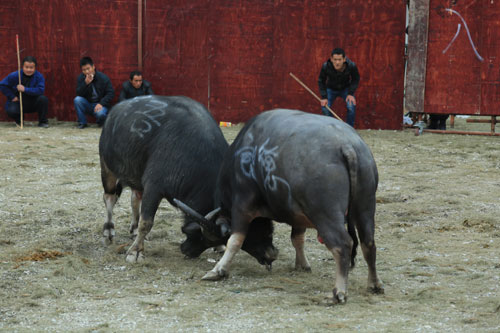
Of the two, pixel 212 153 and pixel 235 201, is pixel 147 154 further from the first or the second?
pixel 235 201

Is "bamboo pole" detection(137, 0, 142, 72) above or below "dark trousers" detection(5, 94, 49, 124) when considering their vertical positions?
above

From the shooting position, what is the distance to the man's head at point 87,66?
1242 cm

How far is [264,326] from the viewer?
3908 mm

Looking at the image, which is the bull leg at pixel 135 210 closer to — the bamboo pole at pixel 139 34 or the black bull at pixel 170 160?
the black bull at pixel 170 160

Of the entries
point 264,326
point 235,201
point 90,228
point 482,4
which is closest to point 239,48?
point 482,4

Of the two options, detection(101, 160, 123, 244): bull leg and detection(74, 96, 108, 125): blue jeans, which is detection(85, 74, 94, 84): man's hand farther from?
detection(101, 160, 123, 244): bull leg

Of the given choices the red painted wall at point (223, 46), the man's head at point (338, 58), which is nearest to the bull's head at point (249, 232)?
the man's head at point (338, 58)

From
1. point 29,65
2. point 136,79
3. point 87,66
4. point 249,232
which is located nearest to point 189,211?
point 249,232

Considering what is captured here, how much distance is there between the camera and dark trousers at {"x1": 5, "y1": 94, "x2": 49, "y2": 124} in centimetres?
1256

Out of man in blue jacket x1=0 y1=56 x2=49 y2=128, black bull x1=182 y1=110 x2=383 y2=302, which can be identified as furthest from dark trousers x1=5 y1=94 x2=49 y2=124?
black bull x1=182 y1=110 x2=383 y2=302

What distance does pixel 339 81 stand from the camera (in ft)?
37.9

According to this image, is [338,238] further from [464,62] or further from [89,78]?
[464,62]

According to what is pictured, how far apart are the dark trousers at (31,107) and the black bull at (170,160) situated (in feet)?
23.1

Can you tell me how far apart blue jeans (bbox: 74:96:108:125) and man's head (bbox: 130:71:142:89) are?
0.70 meters
